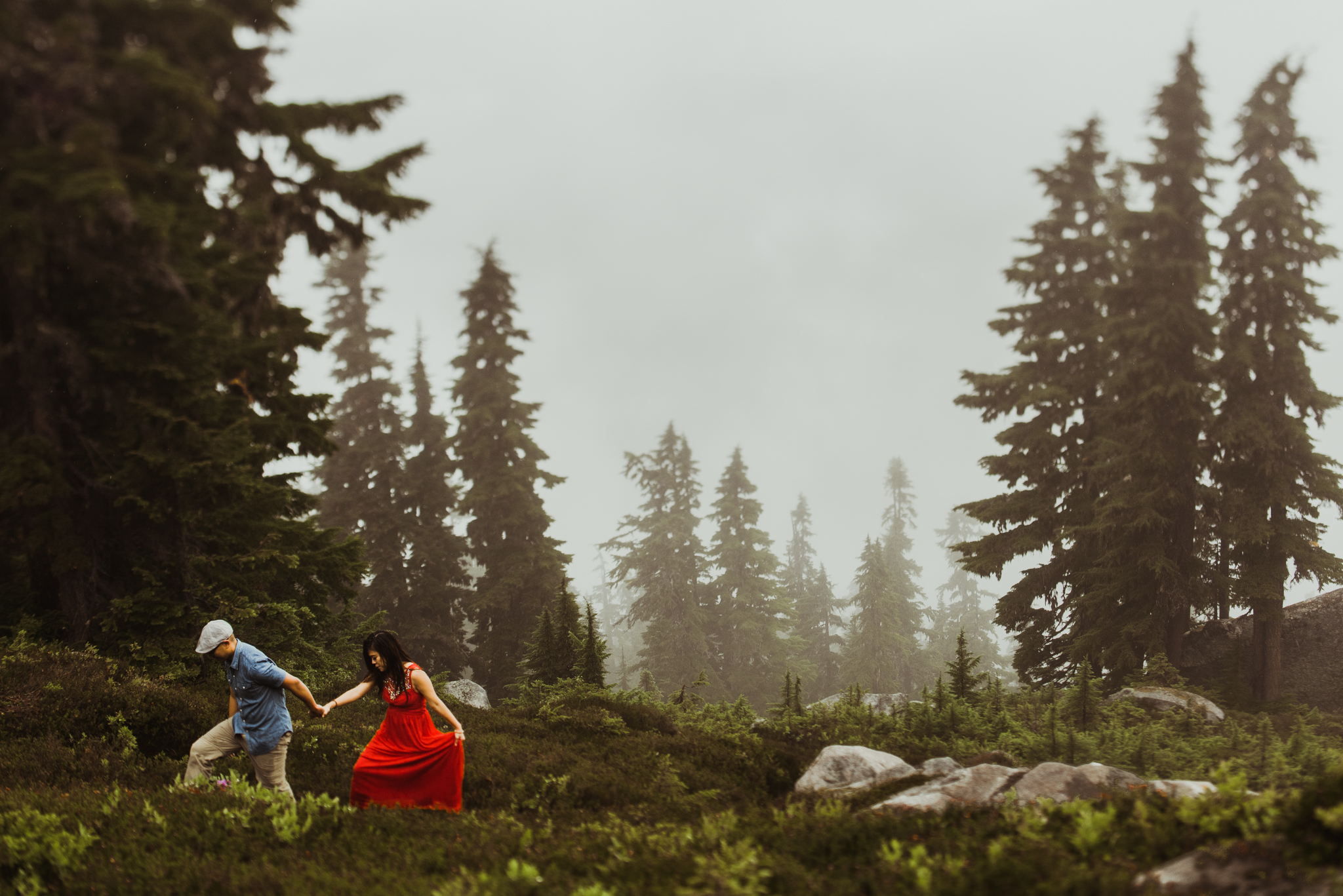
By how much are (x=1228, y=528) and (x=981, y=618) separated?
45.3m

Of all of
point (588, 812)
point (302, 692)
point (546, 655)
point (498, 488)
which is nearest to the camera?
point (302, 692)

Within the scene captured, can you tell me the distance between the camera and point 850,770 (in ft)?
29.4

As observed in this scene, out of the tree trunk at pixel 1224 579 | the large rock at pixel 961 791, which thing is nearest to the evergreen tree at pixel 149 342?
the large rock at pixel 961 791

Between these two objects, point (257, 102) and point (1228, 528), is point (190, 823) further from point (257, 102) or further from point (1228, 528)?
point (1228, 528)

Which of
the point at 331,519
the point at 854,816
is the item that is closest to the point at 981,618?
the point at 331,519

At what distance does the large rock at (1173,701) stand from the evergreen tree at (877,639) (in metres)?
29.0

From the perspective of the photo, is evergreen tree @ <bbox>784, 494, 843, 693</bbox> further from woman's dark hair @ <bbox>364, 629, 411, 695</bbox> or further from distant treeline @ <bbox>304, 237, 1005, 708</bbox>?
woman's dark hair @ <bbox>364, 629, 411, 695</bbox>

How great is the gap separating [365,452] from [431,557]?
514 cm

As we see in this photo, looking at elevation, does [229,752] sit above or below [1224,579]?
below

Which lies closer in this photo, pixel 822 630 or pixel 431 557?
pixel 431 557

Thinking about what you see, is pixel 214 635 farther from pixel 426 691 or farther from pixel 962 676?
pixel 962 676

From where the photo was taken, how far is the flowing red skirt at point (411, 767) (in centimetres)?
730

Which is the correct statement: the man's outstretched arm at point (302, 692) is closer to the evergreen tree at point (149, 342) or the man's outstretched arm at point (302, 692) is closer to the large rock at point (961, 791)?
the evergreen tree at point (149, 342)

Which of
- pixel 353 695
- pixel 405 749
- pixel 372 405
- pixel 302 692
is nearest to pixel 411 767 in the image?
pixel 405 749
